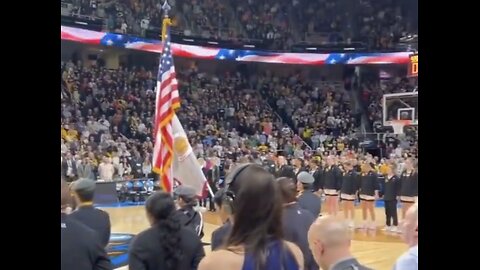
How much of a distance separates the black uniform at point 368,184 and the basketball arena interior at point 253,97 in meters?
0.03

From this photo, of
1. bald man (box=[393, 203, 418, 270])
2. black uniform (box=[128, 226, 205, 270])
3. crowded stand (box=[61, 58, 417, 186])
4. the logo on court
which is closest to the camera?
bald man (box=[393, 203, 418, 270])

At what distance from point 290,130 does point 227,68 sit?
4807 mm

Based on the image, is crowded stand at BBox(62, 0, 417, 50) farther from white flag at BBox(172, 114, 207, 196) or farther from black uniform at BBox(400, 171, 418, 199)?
white flag at BBox(172, 114, 207, 196)

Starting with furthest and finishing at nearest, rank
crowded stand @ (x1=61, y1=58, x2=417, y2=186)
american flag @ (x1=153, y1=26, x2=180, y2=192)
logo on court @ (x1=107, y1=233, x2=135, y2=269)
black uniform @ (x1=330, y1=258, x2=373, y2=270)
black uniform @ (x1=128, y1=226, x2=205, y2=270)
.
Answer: crowded stand @ (x1=61, y1=58, x2=417, y2=186) < logo on court @ (x1=107, y1=233, x2=135, y2=269) < american flag @ (x1=153, y1=26, x2=180, y2=192) < black uniform @ (x1=128, y1=226, x2=205, y2=270) < black uniform @ (x1=330, y1=258, x2=373, y2=270)

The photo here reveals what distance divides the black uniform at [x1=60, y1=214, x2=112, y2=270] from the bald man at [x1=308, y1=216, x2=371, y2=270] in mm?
1432

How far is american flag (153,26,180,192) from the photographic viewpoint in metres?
6.93

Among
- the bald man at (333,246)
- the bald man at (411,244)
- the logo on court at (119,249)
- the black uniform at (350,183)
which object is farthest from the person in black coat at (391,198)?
the bald man at (333,246)

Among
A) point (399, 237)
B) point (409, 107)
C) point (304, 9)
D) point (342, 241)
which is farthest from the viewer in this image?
point (304, 9)

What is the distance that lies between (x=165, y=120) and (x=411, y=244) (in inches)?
188

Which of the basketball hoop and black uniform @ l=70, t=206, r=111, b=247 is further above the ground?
the basketball hoop

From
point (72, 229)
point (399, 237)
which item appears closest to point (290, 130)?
point (399, 237)

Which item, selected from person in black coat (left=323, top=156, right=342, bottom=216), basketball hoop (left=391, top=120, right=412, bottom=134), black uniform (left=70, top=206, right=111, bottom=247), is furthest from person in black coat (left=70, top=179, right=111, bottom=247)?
basketball hoop (left=391, top=120, right=412, bottom=134)

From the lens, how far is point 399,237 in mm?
11734
